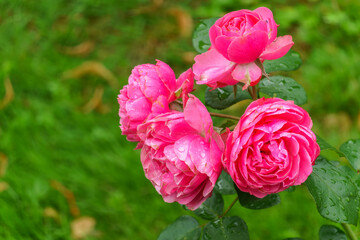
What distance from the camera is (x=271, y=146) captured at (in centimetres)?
73

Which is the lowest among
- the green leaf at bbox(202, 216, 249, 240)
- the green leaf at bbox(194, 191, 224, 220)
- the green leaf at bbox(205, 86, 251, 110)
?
the green leaf at bbox(194, 191, 224, 220)

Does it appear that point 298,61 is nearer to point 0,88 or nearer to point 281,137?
point 281,137

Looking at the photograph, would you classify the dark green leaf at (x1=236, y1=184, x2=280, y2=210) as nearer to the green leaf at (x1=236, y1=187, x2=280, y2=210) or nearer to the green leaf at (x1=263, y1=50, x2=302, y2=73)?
Answer: the green leaf at (x1=236, y1=187, x2=280, y2=210)

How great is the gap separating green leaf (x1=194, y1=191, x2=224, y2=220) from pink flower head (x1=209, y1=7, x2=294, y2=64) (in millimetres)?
411

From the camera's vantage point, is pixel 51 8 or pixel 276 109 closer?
pixel 276 109

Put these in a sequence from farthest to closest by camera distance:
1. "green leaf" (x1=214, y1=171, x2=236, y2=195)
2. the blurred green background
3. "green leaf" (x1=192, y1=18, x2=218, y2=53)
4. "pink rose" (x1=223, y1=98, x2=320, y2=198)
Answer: the blurred green background < "green leaf" (x1=214, y1=171, x2=236, y2=195) < "green leaf" (x1=192, y1=18, x2=218, y2=53) < "pink rose" (x1=223, y1=98, x2=320, y2=198)

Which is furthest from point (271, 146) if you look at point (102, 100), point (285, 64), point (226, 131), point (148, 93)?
point (102, 100)

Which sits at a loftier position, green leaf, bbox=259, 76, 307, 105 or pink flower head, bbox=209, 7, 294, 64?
pink flower head, bbox=209, 7, 294, 64

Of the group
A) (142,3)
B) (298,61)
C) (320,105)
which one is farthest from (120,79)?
(298,61)

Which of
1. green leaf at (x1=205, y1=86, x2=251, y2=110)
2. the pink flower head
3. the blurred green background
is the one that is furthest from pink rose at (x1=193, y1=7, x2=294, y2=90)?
the blurred green background

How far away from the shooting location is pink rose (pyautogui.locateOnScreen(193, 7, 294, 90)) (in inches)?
29.2

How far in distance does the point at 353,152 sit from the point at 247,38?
458 millimetres

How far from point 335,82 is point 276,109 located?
177 centimetres

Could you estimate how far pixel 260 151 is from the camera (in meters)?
0.76
